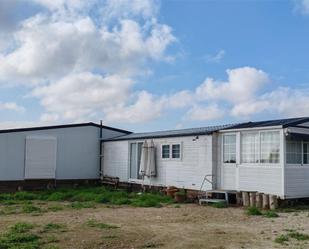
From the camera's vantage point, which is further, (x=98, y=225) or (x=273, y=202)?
(x=273, y=202)

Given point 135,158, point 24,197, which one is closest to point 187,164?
point 135,158

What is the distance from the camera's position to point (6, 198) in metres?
16.1

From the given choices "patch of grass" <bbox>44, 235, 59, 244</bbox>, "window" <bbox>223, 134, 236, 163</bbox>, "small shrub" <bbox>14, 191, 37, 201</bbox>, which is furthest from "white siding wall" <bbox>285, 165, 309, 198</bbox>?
"small shrub" <bbox>14, 191, 37, 201</bbox>

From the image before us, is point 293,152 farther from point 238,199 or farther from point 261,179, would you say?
point 238,199

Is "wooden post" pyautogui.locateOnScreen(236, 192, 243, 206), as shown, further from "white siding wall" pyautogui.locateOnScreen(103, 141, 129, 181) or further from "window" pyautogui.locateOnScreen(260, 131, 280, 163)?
"white siding wall" pyautogui.locateOnScreen(103, 141, 129, 181)

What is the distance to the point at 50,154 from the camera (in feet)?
67.8

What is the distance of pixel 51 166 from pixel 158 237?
13233mm

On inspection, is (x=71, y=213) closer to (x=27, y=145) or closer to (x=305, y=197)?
(x=305, y=197)

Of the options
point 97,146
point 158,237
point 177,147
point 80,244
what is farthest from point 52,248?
point 97,146

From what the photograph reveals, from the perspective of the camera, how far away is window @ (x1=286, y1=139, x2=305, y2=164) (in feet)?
46.1

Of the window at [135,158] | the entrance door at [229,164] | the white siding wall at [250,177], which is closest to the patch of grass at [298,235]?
the white siding wall at [250,177]

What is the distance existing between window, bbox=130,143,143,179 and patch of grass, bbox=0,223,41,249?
36.5 feet

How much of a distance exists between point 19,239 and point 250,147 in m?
9.17

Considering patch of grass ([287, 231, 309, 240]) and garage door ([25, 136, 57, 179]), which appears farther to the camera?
garage door ([25, 136, 57, 179])
